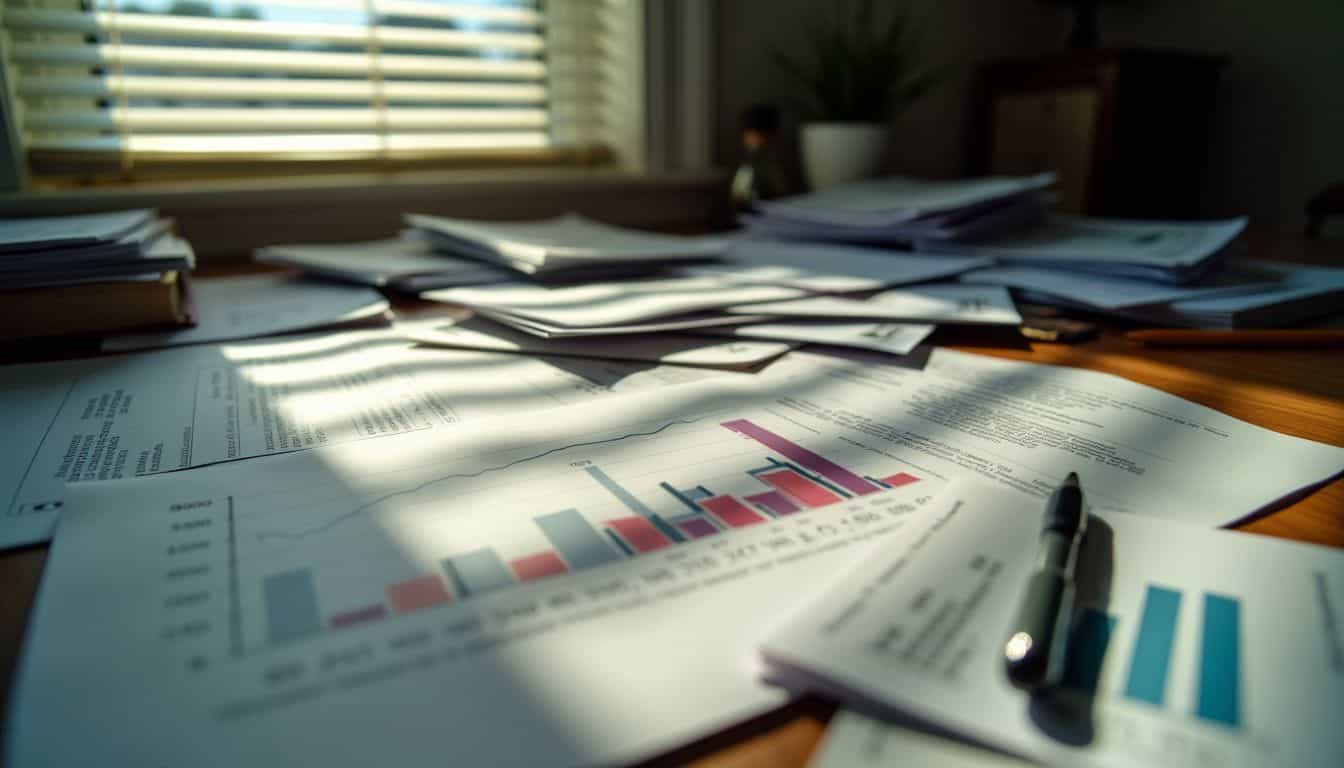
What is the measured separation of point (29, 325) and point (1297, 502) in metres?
0.85

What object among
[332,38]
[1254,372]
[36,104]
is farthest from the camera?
[332,38]

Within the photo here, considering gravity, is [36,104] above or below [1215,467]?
above

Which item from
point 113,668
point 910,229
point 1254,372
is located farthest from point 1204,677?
point 910,229

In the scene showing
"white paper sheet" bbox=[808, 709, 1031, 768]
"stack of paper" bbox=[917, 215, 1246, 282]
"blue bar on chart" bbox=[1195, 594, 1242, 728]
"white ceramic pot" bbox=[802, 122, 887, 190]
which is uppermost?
"white ceramic pot" bbox=[802, 122, 887, 190]

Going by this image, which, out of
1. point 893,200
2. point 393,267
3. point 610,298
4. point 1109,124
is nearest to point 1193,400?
point 610,298

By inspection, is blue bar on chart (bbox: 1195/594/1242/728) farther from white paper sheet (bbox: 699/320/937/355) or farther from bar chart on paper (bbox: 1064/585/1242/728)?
white paper sheet (bbox: 699/320/937/355)

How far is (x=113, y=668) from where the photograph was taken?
246mm

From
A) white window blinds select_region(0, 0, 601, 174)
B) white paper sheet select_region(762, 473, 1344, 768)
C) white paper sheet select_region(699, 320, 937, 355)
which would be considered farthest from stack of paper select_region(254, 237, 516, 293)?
white paper sheet select_region(762, 473, 1344, 768)

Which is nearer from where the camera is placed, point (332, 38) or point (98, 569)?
point (98, 569)

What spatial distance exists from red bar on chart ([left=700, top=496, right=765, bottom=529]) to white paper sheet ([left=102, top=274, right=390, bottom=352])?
479mm

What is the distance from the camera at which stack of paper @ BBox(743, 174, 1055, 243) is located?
0.94 m

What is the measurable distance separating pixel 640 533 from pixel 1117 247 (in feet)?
2.31

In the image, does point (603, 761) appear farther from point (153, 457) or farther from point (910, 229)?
point (910, 229)

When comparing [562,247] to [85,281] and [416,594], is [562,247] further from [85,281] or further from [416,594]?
[416,594]
